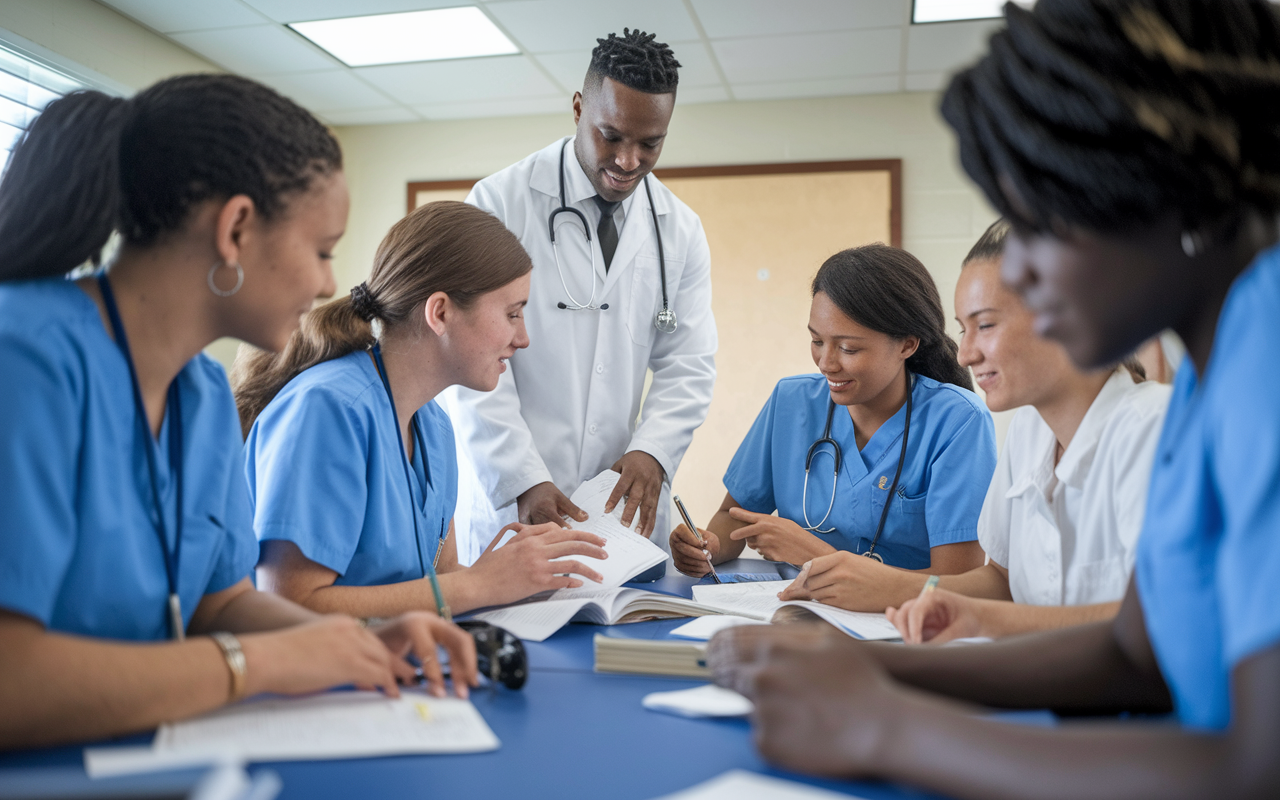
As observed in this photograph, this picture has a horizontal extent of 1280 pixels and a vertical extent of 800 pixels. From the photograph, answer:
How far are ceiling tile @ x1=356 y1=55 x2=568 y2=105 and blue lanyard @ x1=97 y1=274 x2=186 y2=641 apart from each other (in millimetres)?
2948

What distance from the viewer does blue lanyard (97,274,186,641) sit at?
2.96 ft

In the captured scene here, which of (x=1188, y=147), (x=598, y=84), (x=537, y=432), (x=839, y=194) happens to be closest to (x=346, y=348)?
(x=537, y=432)

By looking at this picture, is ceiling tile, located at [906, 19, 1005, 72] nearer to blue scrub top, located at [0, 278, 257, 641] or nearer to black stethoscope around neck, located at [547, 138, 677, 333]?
black stethoscope around neck, located at [547, 138, 677, 333]

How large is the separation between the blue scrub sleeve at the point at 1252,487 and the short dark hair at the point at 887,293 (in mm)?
1321

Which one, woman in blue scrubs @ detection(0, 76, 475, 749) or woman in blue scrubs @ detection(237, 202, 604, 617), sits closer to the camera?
woman in blue scrubs @ detection(0, 76, 475, 749)

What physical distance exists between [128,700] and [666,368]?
1.66m

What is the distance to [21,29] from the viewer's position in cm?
287

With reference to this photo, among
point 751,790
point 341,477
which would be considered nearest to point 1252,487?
point 751,790

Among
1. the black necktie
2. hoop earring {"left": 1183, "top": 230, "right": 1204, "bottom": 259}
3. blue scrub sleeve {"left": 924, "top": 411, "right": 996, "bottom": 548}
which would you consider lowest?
blue scrub sleeve {"left": 924, "top": 411, "right": 996, "bottom": 548}

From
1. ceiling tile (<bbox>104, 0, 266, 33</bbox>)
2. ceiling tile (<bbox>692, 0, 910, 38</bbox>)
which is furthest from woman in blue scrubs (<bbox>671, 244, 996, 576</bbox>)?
ceiling tile (<bbox>104, 0, 266, 33</bbox>)

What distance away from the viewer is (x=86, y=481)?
831 millimetres

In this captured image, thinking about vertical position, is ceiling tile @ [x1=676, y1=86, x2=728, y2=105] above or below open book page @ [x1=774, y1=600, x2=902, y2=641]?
above

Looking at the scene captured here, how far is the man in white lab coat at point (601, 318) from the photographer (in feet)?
6.47

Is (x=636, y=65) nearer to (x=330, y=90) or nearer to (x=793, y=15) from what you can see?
(x=793, y=15)
